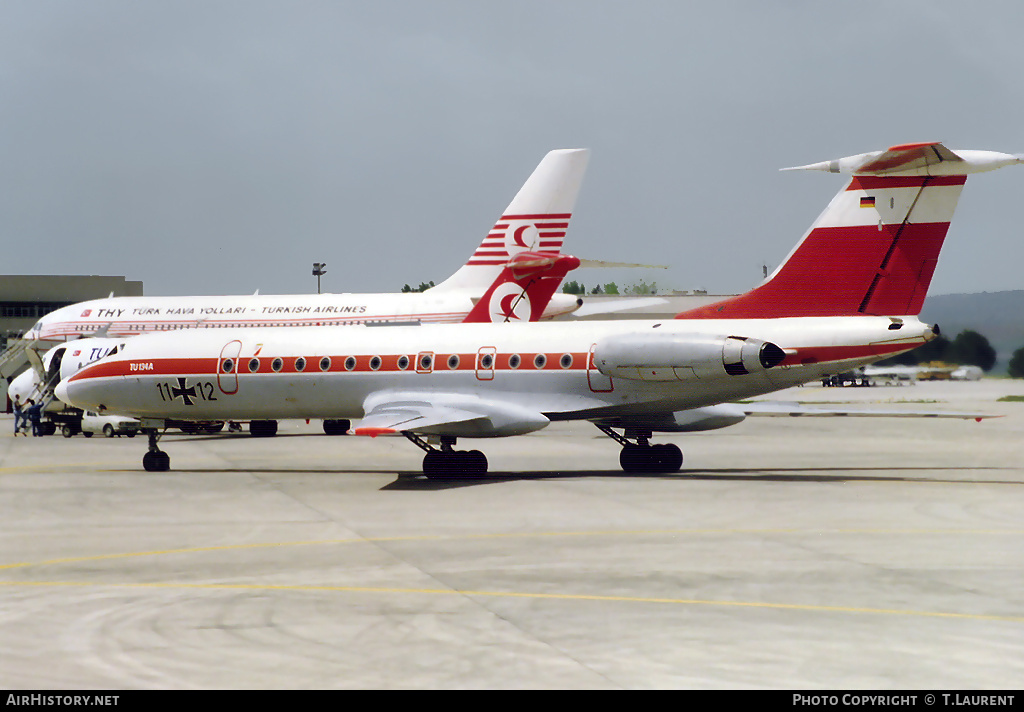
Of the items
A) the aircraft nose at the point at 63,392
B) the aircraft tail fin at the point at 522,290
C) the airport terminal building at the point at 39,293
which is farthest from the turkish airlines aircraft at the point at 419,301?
the airport terminal building at the point at 39,293

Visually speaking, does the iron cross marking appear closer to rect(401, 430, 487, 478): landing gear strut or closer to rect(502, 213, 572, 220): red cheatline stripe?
rect(401, 430, 487, 478): landing gear strut

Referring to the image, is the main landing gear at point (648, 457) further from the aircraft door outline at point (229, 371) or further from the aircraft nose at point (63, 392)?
the aircraft nose at point (63, 392)

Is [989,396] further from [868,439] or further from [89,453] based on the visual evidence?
[89,453]

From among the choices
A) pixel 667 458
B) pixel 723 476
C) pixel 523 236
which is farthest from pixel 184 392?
pixel 523 236

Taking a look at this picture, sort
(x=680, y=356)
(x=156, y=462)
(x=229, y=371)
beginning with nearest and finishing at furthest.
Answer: (x=680, y=356) < (x=229, y=371) < (x=156, y=462)

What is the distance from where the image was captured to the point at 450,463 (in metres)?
23.6

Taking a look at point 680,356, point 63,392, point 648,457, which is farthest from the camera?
point 63,392

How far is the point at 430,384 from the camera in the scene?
2408cm

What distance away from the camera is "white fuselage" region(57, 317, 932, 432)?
2133 cm

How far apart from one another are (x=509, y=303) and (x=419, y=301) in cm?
734

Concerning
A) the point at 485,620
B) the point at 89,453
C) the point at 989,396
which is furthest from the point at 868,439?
the point at 989,396

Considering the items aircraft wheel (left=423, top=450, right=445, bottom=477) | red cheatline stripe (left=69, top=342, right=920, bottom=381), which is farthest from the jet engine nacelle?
aircraft wheel (left=423, top=450, right=445, bottom=477)

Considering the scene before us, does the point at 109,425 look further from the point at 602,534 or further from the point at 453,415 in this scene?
the point at 602,534
